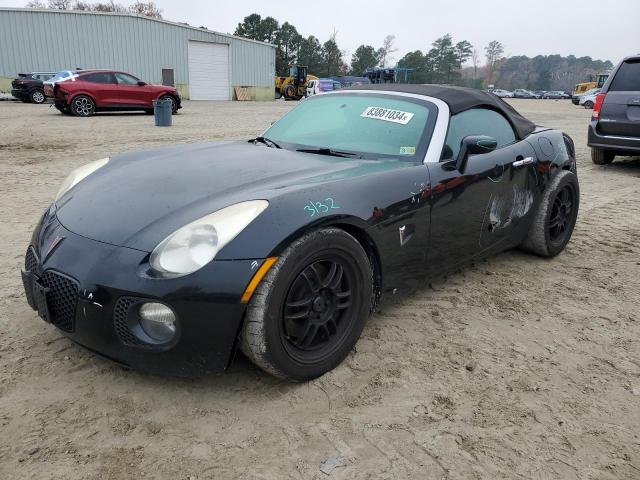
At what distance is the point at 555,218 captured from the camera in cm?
417

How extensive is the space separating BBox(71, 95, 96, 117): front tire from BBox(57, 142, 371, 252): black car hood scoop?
49.1 feet

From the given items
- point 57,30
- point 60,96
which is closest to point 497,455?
point 60,96

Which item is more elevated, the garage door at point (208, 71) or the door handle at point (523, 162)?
the garage door at point (208, 71)

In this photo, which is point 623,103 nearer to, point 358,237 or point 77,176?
point 358,237

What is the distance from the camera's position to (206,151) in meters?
3.24

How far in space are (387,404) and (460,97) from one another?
2081 millimetres

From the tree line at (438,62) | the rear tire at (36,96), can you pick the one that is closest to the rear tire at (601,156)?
the rear tire at (36,96)

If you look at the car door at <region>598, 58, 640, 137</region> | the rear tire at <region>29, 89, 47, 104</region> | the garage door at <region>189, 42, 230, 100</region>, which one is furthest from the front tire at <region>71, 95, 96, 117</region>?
the garage door at <region>189, 42, 230, 100</region>

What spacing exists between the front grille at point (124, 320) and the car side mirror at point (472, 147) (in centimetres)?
196

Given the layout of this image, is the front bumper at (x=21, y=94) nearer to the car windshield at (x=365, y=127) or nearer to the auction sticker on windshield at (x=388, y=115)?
the car windshield at (x=365, y=127)

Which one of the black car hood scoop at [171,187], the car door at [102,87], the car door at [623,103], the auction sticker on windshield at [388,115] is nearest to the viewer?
the black car hood scoop at [171,187]

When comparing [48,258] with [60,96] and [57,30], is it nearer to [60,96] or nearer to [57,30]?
[60,96]

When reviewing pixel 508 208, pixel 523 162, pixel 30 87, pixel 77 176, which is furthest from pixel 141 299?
pixel 30 87

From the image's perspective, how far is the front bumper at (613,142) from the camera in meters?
7.83
